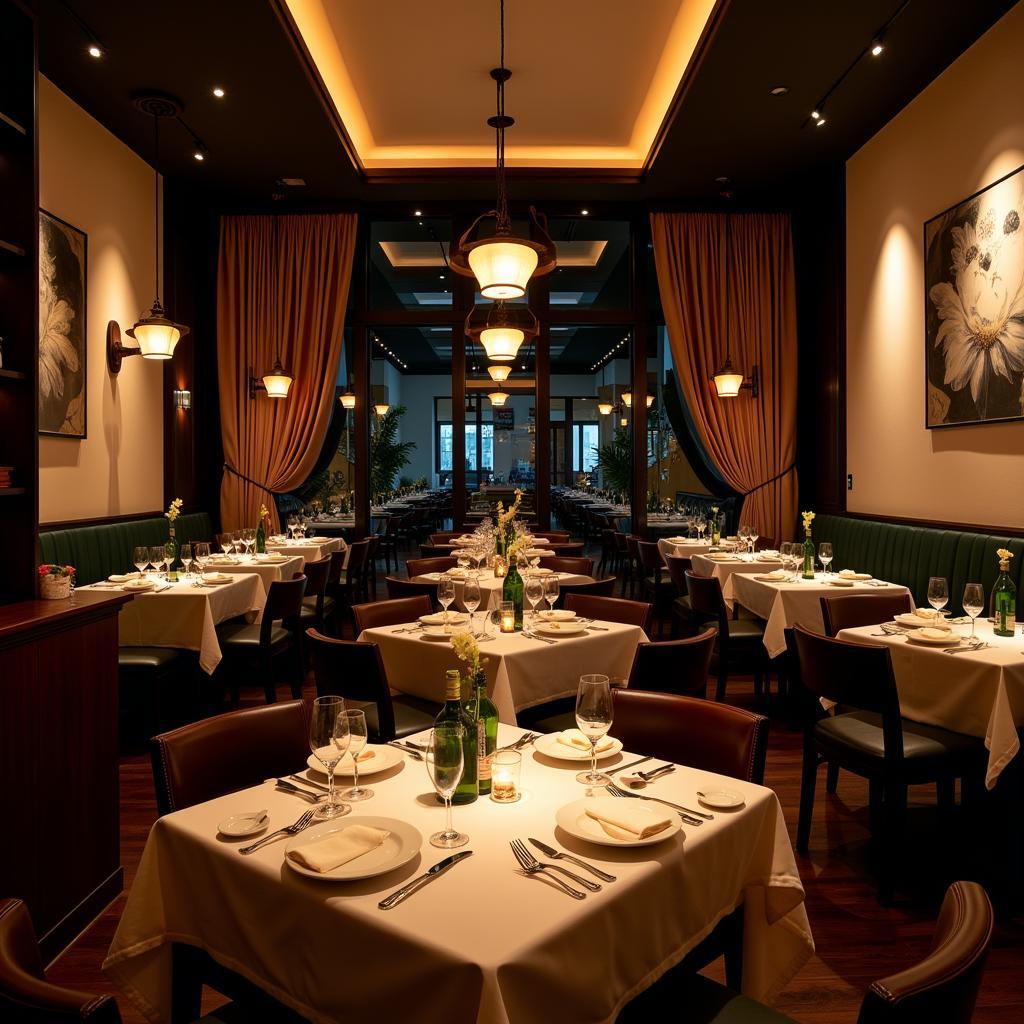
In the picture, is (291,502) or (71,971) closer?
(71,971)

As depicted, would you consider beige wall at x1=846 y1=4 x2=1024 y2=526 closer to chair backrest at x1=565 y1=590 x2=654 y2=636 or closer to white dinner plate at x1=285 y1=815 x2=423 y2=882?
chair backrest at x1=565 y1=590 x2=654 y2=636

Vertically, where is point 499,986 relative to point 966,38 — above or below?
below

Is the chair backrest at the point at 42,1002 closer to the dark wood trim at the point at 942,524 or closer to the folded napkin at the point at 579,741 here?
the folded napkin at the point at 579,741

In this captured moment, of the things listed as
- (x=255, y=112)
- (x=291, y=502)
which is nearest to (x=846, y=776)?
(x=255, y=112)

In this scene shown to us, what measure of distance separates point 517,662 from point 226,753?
1307mm

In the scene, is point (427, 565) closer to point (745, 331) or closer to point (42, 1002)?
point (42, 1002)

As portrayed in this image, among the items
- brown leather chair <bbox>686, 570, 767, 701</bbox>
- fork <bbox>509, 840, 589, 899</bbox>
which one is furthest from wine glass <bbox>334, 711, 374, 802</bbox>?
brown leather chair <bbox>686, 570, 767, 701</bbox>

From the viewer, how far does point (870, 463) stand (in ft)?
23.0

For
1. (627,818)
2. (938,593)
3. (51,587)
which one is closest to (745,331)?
(938,593)

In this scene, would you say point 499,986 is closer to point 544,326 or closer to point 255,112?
point 255,112

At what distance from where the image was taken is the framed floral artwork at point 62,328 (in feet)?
18.0

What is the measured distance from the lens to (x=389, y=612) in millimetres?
3914

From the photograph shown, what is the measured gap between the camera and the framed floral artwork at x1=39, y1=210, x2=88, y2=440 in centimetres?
548

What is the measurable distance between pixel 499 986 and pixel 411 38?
622 centimetres
